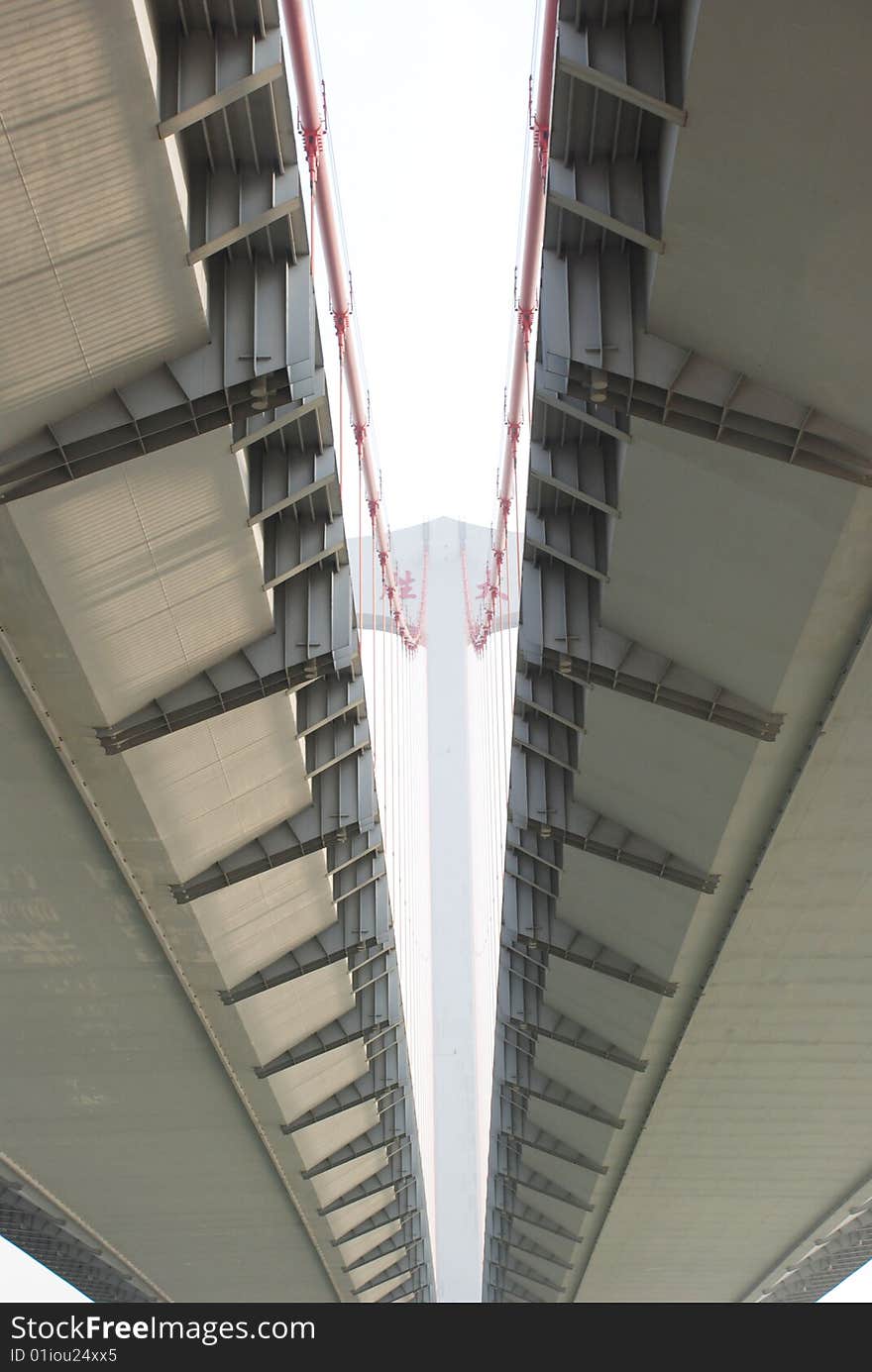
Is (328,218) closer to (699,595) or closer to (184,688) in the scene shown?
(184,688)

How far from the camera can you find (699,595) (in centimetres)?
1286

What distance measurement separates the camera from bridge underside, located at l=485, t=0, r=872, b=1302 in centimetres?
897

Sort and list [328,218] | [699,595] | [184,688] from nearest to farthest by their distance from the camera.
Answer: [699,595]
[184,688]
[328,218]

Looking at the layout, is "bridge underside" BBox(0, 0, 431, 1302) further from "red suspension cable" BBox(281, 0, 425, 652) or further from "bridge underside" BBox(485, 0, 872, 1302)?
"red suspension cable" BBox(281, 0, 425, 652)

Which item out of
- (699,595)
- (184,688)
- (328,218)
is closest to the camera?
(699,595)

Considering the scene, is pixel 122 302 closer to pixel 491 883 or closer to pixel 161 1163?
pixel 161 1163

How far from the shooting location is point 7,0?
25.0 ft

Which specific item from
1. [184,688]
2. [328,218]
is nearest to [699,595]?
[184,688]

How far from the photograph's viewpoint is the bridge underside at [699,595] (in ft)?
29.4

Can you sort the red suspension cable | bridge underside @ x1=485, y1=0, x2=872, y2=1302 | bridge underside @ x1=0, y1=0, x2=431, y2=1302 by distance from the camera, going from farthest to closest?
the red suspension cable → bridge underside @ x1=0, y1=0, x2=431, y2=1302 → bridge underside @ x1=485, y1=0, x2=872, y2=1302

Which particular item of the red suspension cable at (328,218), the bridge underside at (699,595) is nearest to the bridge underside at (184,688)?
the bridge underside at (699,595)

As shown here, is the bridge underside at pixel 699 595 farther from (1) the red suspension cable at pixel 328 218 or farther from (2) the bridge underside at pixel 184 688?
(1) the red suspension cable at pixel 328 218

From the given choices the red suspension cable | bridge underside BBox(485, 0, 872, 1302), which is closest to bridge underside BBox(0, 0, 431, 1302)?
bridge underside BBox(485, 0, 872, 1302)

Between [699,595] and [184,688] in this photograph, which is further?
[184,688]
